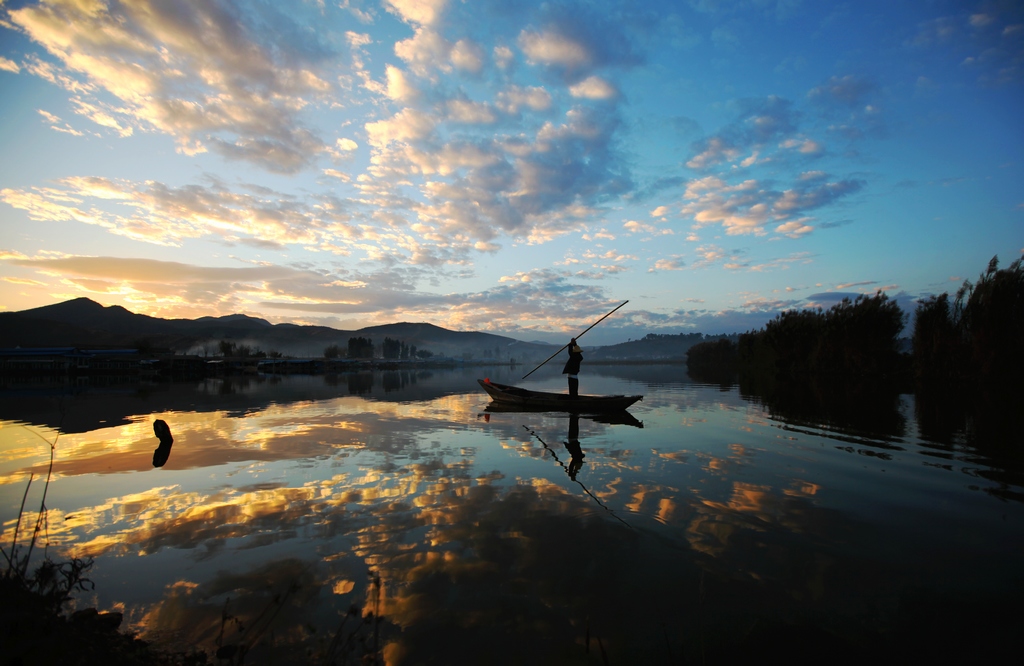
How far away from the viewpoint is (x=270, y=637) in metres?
4.47

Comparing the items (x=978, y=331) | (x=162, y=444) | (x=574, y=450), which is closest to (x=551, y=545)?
(x=574, y=450)

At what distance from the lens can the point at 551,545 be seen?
21.2 ft

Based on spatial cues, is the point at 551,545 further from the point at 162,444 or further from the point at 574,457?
the point at 162,444

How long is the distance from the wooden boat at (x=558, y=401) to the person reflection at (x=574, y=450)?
195cm

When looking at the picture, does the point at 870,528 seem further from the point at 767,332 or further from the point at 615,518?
the point at 767,332

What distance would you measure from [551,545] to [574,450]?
6602 mm

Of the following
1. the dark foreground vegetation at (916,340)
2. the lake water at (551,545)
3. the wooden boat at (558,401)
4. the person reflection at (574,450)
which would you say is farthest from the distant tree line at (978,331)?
the person reflection at (574,450)

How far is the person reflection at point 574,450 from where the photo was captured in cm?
1065

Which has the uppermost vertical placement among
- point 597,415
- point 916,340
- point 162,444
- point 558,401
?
point 916,340

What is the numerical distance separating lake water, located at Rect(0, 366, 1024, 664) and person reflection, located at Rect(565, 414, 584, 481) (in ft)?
0.44

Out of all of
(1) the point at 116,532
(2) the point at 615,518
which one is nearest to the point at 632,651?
(2) the point at 615,518

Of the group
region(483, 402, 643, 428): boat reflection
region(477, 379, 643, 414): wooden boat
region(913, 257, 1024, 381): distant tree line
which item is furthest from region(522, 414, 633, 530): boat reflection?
region(913, 257, 1024, 381): distant tree line

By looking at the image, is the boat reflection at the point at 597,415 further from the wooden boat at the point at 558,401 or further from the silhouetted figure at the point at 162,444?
the silhouetted figure at the point at 162,444

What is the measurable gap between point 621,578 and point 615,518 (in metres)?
2.01
